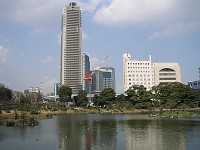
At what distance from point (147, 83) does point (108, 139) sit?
116826mm

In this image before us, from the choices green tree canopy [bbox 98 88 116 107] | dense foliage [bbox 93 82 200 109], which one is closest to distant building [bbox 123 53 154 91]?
green tree canopy [bbox 98 88 116 107]

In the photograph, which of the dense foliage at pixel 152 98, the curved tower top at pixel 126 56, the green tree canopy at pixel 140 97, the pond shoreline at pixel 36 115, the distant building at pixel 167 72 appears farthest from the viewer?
the curved tower top at pixel 126 56

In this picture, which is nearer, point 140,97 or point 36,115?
point 36,115

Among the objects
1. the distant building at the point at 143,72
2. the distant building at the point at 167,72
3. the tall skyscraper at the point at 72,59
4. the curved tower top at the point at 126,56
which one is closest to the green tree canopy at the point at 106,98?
the distant building at the point at 143,72

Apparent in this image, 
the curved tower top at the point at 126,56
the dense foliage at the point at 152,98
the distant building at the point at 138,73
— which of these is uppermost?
the curved tower top at the point at 126,56

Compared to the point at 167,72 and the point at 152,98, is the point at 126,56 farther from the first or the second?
the point at 152,98

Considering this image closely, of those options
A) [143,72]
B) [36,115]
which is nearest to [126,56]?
[143,72]

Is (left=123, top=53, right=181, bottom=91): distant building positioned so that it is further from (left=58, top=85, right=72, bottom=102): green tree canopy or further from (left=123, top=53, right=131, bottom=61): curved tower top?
(left=58, top=85, right=72, bottom=102): green tree canopy

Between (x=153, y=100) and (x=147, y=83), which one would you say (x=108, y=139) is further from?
(x=147, y=83)

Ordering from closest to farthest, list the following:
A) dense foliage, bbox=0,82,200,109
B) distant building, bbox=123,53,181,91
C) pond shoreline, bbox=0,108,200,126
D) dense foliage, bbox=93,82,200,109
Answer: pond shoreline, bbox=0,108,200,126, dense foliage, bbox=0,82,200,109, dense foliage, bbox=93,82,200,109, distant building, bbox=123,53,181,91

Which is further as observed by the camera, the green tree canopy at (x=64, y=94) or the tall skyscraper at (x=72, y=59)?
the tall skyscraper at (x=72, y=59)

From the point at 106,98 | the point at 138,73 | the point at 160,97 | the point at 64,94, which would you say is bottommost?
the point at 106,98

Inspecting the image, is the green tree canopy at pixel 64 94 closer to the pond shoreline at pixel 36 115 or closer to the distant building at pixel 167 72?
the pond shoreline at pixel 36 115

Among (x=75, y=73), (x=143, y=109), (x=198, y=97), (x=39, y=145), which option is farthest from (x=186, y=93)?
(x=75, y=73)
